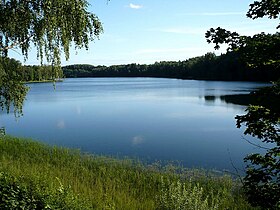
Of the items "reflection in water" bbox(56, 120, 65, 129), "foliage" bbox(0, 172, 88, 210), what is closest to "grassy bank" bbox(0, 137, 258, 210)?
"foliage" bbox(0, 172, 88, 210)

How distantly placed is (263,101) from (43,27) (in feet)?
19.3

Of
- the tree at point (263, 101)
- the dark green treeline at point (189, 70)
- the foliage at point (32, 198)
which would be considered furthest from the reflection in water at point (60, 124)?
the tree at point (263, 101)

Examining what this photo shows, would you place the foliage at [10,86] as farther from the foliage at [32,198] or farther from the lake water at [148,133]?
the lake water at [148,133]

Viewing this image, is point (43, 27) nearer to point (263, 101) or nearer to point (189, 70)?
point (263, 101)

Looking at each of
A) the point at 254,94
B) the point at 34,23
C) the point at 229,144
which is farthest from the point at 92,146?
the point at 254,94

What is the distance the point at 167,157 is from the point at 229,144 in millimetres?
4908

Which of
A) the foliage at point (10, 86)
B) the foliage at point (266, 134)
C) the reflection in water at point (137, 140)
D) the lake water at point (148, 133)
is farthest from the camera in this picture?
the reflection in water at point (137, 140)

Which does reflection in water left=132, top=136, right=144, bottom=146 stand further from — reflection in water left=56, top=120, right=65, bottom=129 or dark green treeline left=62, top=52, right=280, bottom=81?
dark green treeline left=62, top=52, right=280, bottom=81

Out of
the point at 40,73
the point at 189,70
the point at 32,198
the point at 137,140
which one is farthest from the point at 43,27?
the point at 189,70

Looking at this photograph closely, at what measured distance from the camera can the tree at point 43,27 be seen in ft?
23.8

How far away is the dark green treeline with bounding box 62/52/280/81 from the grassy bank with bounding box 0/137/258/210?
4236 millimetres

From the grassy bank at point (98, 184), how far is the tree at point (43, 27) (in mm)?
2842

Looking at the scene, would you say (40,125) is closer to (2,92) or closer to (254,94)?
(2,92)

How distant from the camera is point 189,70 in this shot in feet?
410
